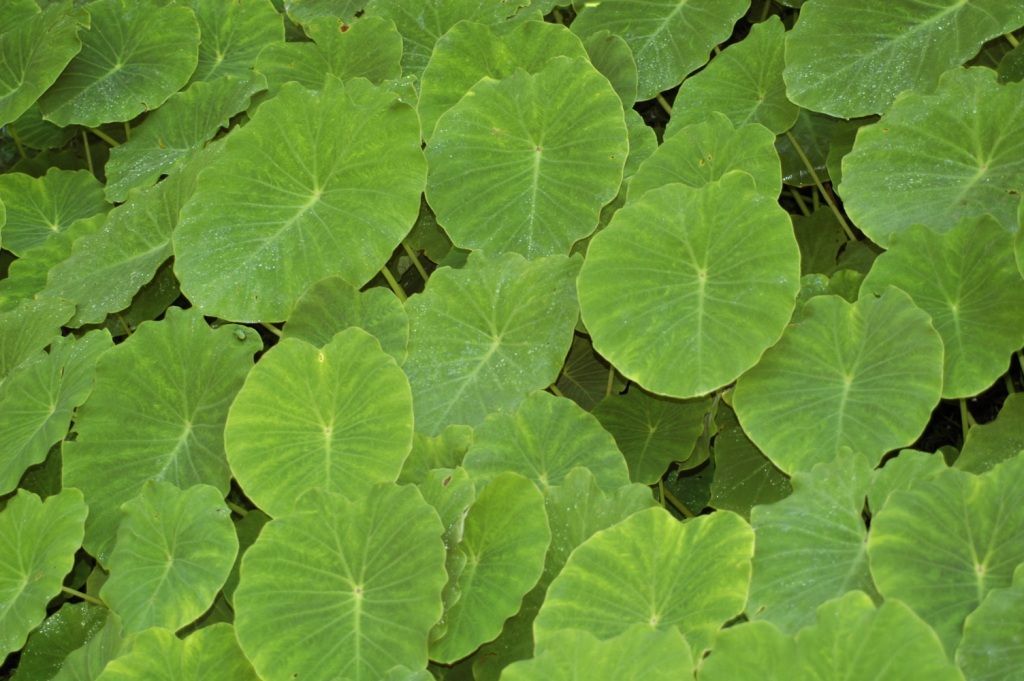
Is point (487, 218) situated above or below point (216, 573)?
above

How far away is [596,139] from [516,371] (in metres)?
0.44

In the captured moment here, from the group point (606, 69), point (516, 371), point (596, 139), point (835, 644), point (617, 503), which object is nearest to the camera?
point (835, 644)

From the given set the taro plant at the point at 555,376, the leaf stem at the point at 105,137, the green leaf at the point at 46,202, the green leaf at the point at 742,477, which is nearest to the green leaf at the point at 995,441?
the taro plant at the point at 555,376

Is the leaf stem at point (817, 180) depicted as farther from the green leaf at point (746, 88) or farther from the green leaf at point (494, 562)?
the green leaf at point (494, 562)

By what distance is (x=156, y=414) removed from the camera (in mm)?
2047

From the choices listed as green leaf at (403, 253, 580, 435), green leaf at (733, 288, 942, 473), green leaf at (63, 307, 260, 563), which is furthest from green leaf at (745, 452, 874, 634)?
green leaf at (63, 307, 260, 563)

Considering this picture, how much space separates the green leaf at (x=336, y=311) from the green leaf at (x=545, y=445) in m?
0.29

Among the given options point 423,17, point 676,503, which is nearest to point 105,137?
point 423,17

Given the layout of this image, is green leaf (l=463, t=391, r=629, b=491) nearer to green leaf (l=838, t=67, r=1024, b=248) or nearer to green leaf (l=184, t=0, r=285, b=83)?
green leaf (l=838, t=67, r=1024, b=248)

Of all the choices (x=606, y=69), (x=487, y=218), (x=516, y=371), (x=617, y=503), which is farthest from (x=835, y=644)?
(x=606, y=69)

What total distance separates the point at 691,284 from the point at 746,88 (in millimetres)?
660

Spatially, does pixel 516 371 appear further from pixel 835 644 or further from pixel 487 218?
pixel 835 644

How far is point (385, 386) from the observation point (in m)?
1.87

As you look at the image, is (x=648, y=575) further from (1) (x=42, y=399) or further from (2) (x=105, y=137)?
(2) (x=105, y=137)
